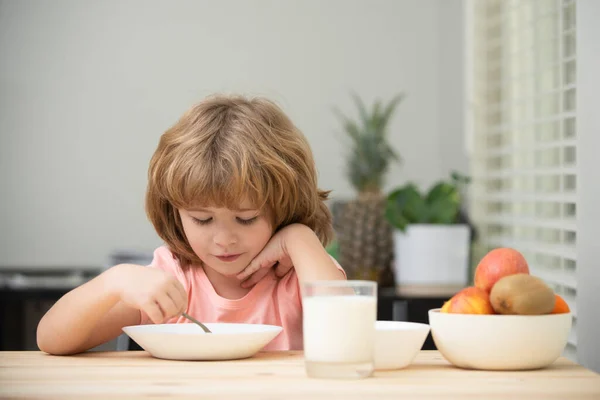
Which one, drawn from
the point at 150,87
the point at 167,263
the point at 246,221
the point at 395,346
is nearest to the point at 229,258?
the point at 246,221

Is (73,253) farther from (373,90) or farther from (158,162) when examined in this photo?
(158,162)

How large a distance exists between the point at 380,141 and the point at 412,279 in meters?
0.48

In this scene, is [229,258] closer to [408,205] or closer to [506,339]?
[506,339]

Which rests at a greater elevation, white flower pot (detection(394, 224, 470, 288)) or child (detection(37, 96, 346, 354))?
child (detection(37, 96, 346, 354))

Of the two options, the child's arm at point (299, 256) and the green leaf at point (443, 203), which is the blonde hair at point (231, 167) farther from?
the green leaf at point (443, 203)

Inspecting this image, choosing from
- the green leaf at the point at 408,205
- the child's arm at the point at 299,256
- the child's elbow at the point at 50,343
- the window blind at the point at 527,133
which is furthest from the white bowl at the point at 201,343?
the green leaf at the point at 408,205

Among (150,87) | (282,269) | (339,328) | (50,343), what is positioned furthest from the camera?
(150,87)

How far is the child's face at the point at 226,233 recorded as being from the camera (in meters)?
1.35

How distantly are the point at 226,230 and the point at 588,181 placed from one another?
0.60 metres

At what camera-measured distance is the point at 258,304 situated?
1526 millimetres

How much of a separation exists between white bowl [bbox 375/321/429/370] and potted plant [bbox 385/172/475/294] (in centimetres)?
158

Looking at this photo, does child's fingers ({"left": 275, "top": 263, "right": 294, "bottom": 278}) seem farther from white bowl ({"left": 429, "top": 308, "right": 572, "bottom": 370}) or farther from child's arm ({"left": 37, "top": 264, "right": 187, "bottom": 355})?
white bowl ({"left": 429, "top": 308, "right": 572, "bottom": 370})

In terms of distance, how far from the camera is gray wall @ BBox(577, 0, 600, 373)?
1.31 metres

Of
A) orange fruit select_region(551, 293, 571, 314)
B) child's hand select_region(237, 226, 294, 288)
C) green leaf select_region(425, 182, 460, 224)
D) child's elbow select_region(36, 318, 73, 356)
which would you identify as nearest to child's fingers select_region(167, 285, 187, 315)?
child's elbow select_region(36, 318, 73, 356)
